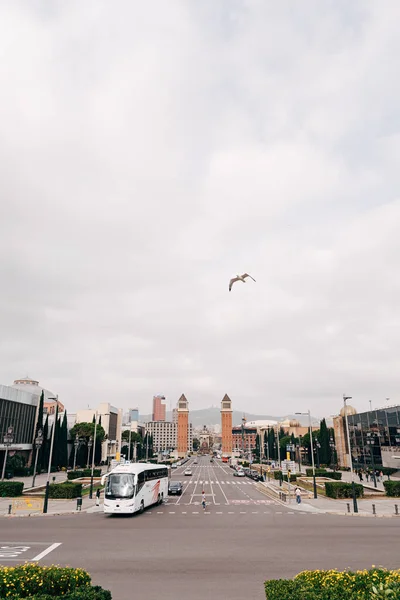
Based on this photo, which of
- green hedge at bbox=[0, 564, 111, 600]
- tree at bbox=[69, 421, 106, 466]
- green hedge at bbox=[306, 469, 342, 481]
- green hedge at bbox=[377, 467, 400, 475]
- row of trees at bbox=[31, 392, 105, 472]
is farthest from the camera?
tree at bbox=[69, 421, 106, 466]

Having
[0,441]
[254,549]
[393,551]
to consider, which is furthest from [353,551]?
[0,441]

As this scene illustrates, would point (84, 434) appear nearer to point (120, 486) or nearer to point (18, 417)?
point (18, 417)

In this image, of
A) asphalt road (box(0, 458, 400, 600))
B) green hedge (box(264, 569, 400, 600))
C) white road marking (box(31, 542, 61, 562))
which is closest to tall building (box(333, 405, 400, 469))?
asphalt road (box(0, 458, 400, 600))

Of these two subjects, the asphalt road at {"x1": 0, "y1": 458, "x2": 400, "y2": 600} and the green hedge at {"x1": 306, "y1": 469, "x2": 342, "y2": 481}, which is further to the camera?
the green hedge at {"x1": 306, "y1": 469, "x2": 342, "y2": 481}

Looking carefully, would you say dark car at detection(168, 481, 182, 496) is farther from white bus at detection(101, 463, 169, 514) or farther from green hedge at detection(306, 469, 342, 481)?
green hedge at detection(306, 469, 342, 481)

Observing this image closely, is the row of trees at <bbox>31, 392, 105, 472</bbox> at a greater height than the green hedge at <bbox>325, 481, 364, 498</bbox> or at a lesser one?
greater

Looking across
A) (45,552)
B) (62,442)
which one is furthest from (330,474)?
(45,552)

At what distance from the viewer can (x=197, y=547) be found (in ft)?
70.3

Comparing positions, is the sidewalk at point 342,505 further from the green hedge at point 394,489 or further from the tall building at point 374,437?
the tall building at point 374,437

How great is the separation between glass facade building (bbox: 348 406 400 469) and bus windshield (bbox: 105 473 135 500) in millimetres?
46214

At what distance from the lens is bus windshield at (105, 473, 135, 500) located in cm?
3212

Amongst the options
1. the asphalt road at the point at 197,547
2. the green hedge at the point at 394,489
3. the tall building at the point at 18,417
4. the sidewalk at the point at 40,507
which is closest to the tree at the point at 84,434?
the tall building at the point at 18,417

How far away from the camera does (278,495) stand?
49.0 meters

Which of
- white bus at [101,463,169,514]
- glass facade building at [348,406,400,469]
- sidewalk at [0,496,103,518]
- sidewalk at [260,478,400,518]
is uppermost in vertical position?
glass facade building at [348,406,400,469]
